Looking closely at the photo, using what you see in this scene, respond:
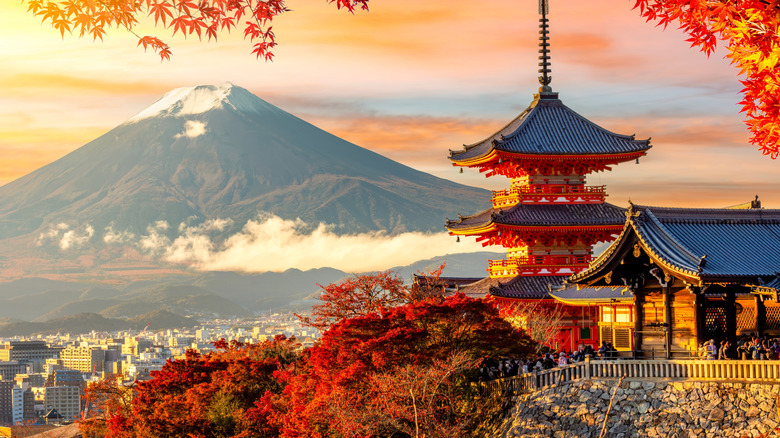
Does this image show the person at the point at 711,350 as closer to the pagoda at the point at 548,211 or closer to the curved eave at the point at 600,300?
the curved eave at the point at 600,300

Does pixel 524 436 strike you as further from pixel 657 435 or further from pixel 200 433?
pixel 200 433

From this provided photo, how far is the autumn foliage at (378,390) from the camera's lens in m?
25.2

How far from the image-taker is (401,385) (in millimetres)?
25422

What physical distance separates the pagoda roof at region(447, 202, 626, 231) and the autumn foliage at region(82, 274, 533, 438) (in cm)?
975

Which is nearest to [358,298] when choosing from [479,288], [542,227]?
[479,288]

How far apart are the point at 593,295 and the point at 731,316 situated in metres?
9.10

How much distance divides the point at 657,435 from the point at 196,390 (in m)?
14.2

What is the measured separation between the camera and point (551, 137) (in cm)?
3956

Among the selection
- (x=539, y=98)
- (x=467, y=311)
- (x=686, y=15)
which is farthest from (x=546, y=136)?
(x=686, y=15)

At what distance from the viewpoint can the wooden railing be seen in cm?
2066

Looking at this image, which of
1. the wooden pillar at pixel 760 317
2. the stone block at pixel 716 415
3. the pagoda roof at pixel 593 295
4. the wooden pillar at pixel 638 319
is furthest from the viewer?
the pagoda roof at pixel 593 295

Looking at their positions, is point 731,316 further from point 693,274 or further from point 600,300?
point 600,300

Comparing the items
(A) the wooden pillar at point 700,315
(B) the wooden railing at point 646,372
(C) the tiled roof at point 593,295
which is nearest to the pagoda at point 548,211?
(C) the tiled roof at point 593,295

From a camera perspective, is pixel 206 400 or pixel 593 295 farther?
pixel 593 295
